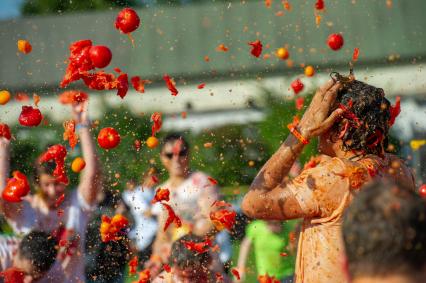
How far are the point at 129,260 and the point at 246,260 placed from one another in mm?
912

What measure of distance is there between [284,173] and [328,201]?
0.85 ft

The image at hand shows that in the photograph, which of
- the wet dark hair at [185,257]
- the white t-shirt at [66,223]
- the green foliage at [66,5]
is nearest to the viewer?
the wet dark hair at [185,257]

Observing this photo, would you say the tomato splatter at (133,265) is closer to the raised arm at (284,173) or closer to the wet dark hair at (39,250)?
the wet dark hair at (39,250)

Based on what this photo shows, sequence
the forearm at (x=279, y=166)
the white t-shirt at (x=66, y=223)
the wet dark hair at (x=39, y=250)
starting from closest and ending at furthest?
the forearm at (x=279, y=166) < the wet dark hair at (x=39, y=250) < the white t-shirt at (x=66, y=223)

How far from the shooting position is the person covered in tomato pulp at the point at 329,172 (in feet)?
11.9

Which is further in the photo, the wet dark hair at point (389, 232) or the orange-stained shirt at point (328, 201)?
the orange-stained shirt at point (328, 201)

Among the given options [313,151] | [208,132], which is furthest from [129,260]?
[208,132]

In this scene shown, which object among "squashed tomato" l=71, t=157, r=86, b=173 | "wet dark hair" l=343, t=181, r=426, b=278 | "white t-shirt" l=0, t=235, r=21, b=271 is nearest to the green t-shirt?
"squashed tomato" l=71, t=157, r=86, b=173

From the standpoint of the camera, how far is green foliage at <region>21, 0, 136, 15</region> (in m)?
12.6

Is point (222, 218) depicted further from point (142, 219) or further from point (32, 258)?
point (32, 258)

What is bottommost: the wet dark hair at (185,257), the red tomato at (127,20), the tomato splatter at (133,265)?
the tomato splatter at (133,265)

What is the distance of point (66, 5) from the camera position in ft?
49.6

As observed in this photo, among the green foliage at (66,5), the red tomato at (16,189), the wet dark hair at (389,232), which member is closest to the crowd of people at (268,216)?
the wet dark hair at (389,232)

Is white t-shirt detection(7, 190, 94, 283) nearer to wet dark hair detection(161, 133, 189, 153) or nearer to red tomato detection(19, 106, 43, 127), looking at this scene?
red tomato detection(19, 106, 43, 127)
